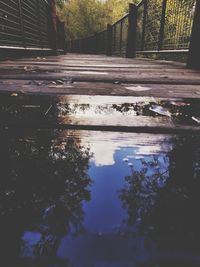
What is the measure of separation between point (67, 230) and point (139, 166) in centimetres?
24

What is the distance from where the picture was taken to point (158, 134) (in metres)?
0.75

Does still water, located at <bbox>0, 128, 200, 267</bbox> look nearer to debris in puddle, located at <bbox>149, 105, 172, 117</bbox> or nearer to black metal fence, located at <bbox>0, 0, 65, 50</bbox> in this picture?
debris in puddle, located at <bbox>149, 105, 172, 117</bbox>

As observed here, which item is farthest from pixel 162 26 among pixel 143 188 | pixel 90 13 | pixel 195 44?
pixel 90 13

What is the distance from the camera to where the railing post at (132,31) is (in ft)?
26.8

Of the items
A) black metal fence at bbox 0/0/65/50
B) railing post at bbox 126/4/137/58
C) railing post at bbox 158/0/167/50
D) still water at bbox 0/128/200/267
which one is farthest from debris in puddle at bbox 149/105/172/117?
railing post at bbox 126/4/137/58

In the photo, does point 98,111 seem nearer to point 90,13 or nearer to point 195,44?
point 195,44

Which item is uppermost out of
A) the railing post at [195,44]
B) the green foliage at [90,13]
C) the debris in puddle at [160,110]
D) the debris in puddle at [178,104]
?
the green foliage at [90,13]

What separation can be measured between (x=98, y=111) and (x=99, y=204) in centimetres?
63

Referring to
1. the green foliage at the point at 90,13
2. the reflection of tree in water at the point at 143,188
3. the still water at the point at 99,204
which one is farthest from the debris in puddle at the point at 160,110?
the green foliage at the point at 90,13

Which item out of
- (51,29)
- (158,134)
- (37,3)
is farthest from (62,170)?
(51,29)

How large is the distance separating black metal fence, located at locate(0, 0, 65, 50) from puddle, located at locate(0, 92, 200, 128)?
8.23ft

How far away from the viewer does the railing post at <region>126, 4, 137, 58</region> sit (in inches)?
322

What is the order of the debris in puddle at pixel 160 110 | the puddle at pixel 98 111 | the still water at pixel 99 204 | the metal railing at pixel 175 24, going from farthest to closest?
the metal railing at pixel 175 24 < the debris in puddle at pixel 160 110 < the puddle at pixel 98 111 < the still water at pixel 99 204

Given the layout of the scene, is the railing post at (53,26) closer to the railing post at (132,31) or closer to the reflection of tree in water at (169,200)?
the railing post at (132,31)
